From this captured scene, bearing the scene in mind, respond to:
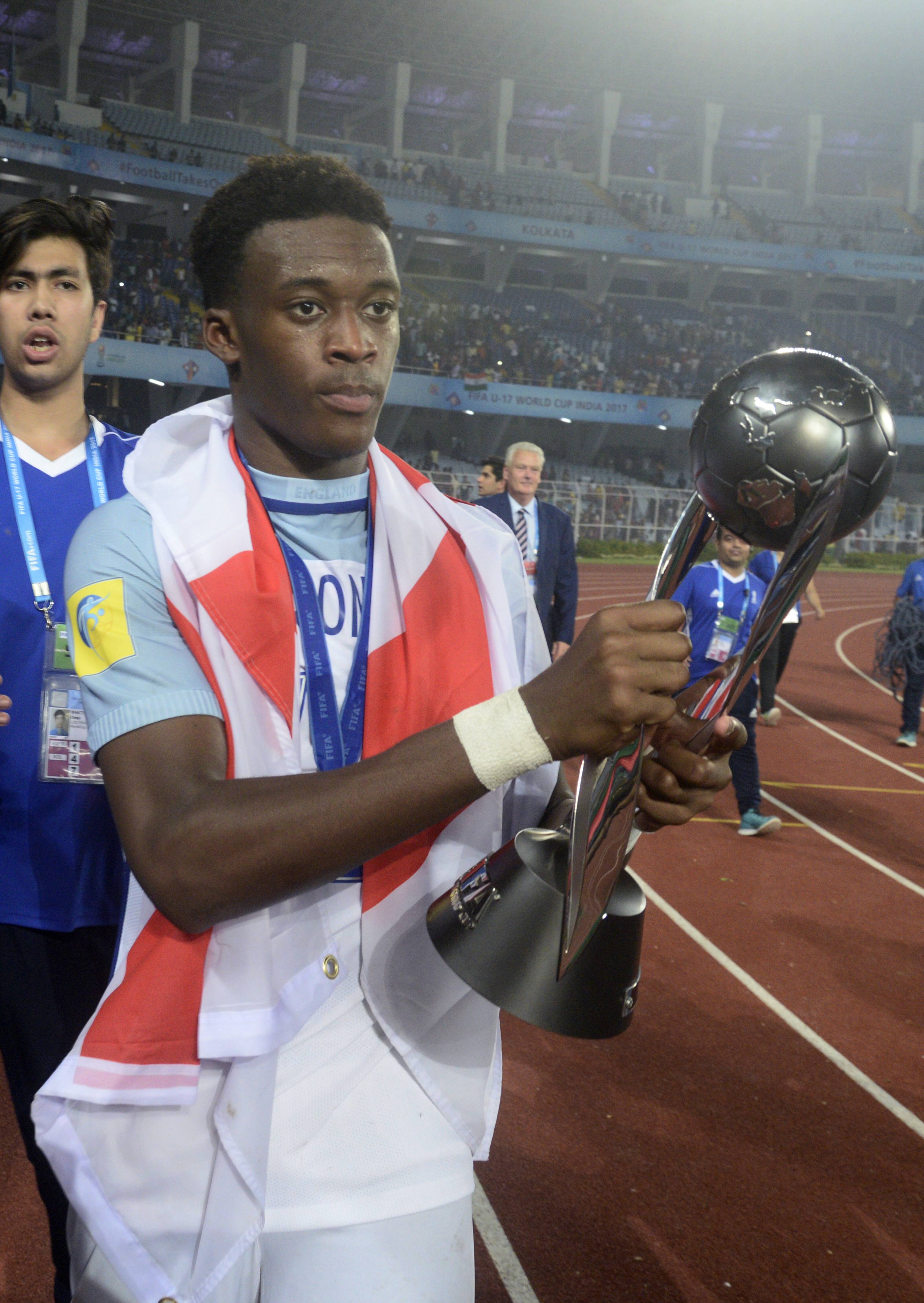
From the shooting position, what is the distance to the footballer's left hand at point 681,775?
1238 millimetres

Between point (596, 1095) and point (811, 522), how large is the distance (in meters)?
3.24

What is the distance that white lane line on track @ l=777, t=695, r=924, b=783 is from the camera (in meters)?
9.45

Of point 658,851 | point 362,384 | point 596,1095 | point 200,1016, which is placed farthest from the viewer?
point 658,851

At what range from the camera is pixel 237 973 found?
1176mm

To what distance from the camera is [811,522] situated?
100 cm

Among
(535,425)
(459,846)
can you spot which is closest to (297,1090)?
(459,846)

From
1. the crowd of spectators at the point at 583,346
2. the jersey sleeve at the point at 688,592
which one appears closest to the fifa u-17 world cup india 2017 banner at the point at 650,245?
the crowd of spectators at the point at 583,346

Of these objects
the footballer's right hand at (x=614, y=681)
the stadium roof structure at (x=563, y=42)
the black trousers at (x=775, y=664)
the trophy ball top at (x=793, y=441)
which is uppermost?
the stadium roof structure at (x=563, y=42)

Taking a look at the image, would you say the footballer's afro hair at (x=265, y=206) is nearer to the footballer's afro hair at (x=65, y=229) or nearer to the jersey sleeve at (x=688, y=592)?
the footballer's afro hair at (x=65, y=229)

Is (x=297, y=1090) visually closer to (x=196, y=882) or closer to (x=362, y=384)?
(x=196, y=882)

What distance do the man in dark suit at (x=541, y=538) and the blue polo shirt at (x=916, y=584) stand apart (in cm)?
417

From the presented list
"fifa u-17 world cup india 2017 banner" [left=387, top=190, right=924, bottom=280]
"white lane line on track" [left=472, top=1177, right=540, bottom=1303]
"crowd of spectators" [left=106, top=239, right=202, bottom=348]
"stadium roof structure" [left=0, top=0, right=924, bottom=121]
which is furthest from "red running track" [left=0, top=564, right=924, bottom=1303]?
"stadium roof structure" [left=0, top=0, right=924, bottom=121]

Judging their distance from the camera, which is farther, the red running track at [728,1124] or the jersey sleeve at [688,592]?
the jersey sleeve at [688,592]

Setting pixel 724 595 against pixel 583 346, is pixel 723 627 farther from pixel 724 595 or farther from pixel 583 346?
pixel 583 346
